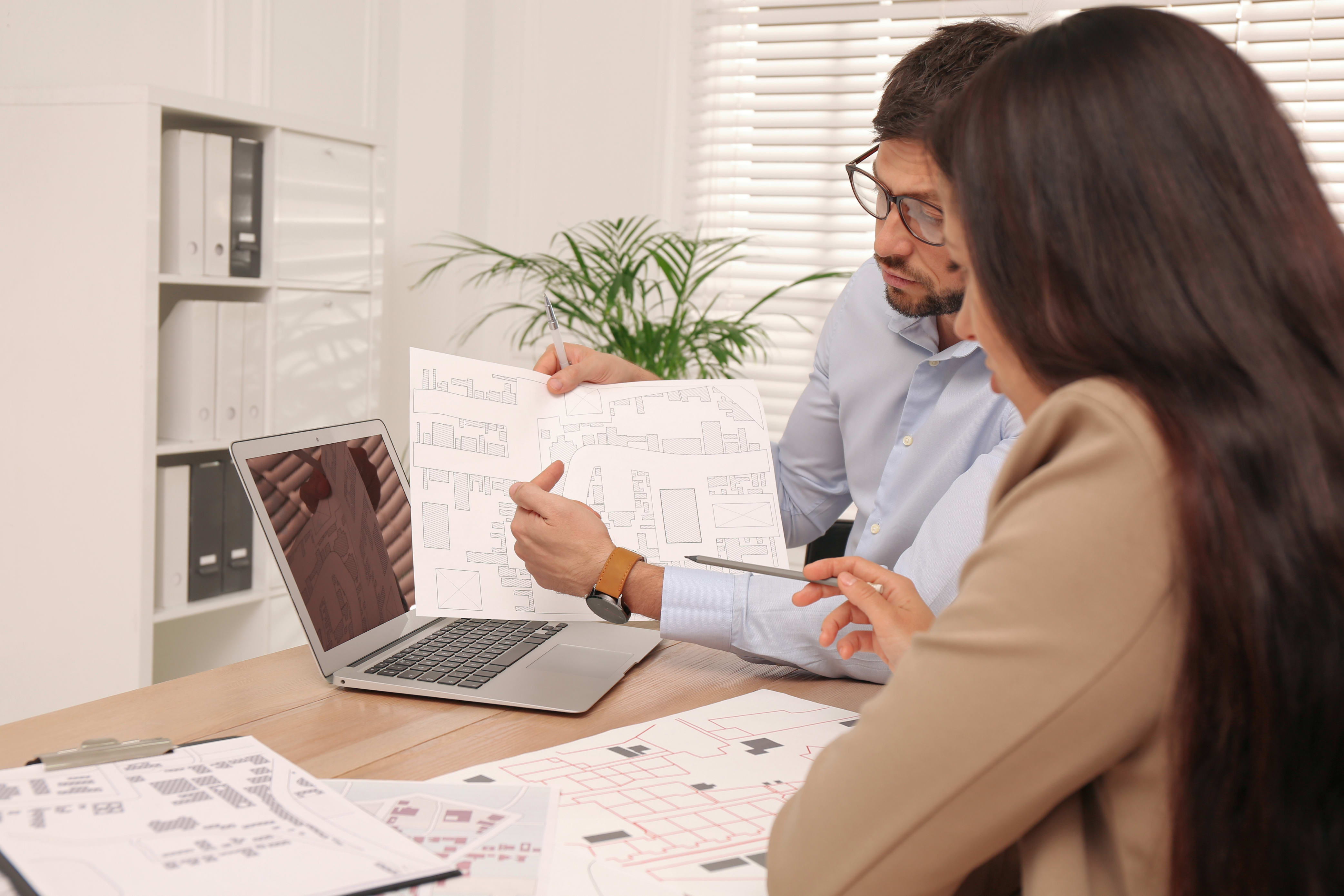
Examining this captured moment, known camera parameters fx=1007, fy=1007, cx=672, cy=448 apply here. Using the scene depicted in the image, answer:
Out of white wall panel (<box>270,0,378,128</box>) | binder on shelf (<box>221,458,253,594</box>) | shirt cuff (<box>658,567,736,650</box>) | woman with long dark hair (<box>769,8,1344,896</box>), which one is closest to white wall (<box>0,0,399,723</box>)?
A: binder on shelf (<box>221,458,253,594</box>)

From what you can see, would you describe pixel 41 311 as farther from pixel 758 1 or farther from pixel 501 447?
pixel 758 1

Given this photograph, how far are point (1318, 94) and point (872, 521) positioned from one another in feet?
6.94

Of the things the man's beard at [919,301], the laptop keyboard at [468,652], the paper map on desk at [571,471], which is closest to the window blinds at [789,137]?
the man's beard at [919,301]

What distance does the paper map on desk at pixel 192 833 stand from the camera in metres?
0.62

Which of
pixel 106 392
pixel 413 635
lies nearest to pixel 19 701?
pixel 106 392

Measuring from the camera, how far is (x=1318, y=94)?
8.79 feet

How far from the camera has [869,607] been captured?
0.96m

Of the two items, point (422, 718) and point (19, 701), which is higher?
point (422, 718)

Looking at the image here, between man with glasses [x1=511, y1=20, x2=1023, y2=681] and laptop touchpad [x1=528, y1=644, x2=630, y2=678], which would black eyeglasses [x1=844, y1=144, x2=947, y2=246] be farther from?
laptop touchpad [x1=528, y1=644, x2=630, y2=678]

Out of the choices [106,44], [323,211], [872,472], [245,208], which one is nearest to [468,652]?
[872,472]

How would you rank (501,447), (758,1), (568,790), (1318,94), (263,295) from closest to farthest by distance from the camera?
(568,790) → (501,447) → (263,295) → (1318,94) → (758,1)

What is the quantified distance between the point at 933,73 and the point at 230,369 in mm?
1693

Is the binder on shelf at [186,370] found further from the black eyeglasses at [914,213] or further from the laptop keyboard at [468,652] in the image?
the black eyeglasses at [914,213]

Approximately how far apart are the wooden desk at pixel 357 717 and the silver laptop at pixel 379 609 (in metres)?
0.02
